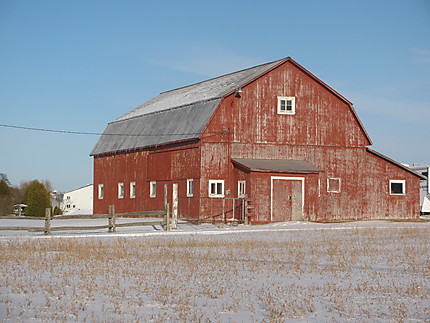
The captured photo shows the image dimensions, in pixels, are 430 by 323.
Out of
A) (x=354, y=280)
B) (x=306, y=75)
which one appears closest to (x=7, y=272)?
(x=354, y=280)

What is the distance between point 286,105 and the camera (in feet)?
121

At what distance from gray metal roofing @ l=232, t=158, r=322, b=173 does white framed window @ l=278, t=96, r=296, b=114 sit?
2.73m

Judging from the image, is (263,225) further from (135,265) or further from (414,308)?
(414,308)

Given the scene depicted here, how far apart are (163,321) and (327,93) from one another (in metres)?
29.5

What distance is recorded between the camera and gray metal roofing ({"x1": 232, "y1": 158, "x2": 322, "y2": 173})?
34.2 metres

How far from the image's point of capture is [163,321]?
9789mm

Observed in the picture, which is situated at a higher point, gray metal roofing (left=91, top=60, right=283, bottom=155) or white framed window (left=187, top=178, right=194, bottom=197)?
gray metal roofing (left=91, top=60, right=283, bottom=155)

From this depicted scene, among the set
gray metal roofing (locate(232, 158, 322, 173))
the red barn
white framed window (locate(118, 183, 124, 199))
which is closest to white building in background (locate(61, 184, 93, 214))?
white framed window (locate(118, 183, 124, 199))

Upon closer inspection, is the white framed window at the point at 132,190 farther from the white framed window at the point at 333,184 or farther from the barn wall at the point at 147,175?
the white framed window at the point at 333,184

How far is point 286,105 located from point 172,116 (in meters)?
7.43

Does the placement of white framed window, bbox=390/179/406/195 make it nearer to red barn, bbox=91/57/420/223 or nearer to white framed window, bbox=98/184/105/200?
red barn, bbox=91/57/420/223

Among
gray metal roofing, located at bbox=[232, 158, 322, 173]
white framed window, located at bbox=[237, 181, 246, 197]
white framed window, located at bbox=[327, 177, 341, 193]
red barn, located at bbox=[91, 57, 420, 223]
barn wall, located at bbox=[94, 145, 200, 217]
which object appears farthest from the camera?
white framed window, located at bbox=[327, 177, 341, 193]

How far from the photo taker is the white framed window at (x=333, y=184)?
3738 cm

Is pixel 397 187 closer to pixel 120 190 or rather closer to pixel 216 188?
pixel 216 188
